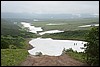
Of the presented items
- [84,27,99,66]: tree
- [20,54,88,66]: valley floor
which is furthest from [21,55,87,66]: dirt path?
[84,27,99,66]: tree

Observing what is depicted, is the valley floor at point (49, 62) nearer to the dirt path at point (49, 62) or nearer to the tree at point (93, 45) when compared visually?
the dirt path at point (49, 62)

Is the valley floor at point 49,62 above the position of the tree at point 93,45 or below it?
below

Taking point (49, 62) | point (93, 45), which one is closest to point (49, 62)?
point (49, 62)

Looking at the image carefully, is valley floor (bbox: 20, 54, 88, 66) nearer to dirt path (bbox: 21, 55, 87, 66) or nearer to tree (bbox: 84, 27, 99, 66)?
dirt path (bbox: 21, 55, 87, 66)

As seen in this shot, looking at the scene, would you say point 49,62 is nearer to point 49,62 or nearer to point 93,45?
point 49,62

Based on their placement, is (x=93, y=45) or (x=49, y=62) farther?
(x=49, y=62)

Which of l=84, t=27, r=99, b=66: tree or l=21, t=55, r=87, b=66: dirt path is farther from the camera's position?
l=21, t=55, r=87, b=66: dirt path

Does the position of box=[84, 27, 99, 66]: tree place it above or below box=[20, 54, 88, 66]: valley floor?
above

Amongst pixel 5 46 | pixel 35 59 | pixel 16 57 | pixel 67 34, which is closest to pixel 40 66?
pixel 35 59

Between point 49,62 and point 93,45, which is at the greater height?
point 93,45

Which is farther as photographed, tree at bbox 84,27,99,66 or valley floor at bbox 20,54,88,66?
valley floor at bbox 20,54,88,66

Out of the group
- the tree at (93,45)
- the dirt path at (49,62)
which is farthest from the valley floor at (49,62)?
the tree at (93,45)
